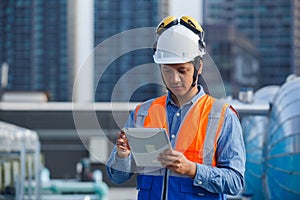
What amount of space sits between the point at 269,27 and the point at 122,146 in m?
132

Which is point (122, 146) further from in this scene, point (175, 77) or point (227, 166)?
point (227, 166)

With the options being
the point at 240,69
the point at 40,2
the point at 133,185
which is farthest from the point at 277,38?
the point at 133,185

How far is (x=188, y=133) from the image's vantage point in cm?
511

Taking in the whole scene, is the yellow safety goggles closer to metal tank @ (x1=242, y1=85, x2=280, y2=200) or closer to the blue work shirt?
the blue work shirt

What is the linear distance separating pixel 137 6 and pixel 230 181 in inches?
3699

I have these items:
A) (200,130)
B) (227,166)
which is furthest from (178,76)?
(227,166)

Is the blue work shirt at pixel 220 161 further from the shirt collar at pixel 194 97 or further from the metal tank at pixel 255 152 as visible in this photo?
the metal tank at pixel 255 152

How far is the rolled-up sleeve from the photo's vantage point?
4918mm

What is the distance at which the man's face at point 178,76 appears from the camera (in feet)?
16.3

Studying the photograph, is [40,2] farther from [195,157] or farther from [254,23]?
[195,157]

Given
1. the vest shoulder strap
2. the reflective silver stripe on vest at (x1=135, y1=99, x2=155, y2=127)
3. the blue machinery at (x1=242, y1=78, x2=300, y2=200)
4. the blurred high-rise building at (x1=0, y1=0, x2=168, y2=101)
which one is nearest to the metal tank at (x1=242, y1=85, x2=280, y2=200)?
the blue machinery at (x1=242, y1=78, x2=300, y2=200)

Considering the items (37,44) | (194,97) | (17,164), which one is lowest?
(37,44)

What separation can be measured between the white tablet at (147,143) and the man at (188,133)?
0.11 m

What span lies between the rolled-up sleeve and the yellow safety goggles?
49 cm
